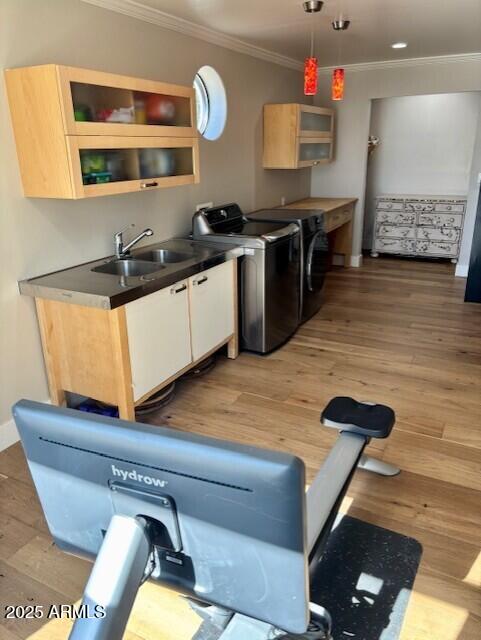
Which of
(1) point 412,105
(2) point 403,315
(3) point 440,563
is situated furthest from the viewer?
(1) point 412,105

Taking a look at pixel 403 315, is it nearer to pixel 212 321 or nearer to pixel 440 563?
pixel 212 321

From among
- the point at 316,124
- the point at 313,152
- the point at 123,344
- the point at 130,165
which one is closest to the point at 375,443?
the point at 123,344

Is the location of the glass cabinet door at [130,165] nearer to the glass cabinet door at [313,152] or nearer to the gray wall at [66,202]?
the gray wall at [66,202]

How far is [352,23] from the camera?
3.51 metres

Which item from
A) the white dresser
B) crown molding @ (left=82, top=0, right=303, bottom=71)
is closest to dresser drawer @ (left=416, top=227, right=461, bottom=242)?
the white dresser

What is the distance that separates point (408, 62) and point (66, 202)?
432 cm

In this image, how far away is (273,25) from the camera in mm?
3500

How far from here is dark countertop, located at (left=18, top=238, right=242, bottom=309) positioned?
7.55 feet

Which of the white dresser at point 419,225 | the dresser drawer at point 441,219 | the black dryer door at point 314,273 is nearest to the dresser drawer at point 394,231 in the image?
the white dresser at point 419,225

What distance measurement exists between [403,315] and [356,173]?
7.33 feet

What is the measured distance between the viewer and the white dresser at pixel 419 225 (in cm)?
620

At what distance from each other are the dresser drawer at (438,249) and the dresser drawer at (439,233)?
5 centimetres

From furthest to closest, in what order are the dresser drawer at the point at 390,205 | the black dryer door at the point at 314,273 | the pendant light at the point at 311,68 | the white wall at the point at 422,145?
the dresser drawer at the point at 390,205 < the white wall at the point at 422,145 < the black dryer door at the point at 314,273 < the pendant light at the point at 311,68

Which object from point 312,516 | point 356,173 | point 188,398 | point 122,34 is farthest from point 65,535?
point 356,173
